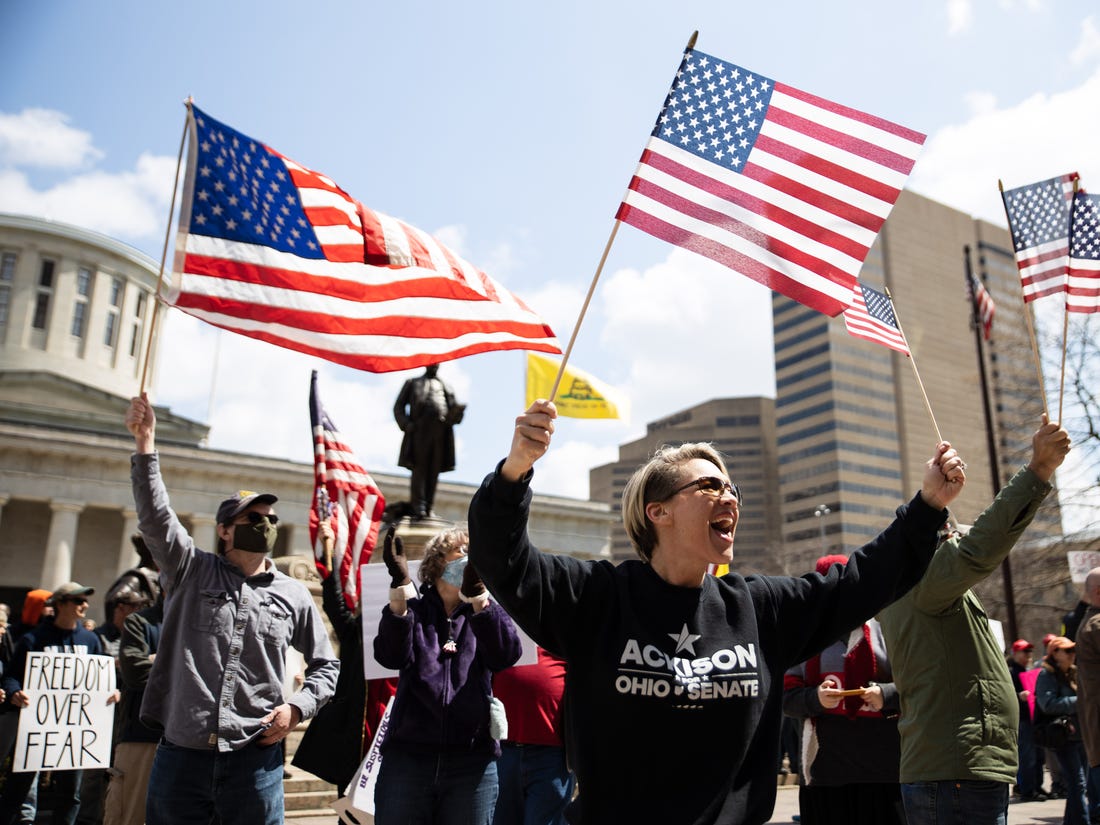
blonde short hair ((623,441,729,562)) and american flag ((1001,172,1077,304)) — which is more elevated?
american flag ((1001,172,1077,304))

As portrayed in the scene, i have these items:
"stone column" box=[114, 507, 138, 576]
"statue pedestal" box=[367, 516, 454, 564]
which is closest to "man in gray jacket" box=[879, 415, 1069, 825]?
"statue pedestal" box=[367, 516, 454, 564]

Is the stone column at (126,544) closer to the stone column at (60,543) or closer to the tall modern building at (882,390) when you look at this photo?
the stone column at (60,543)

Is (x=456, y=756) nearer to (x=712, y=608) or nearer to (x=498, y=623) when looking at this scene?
(x=498, y=623)

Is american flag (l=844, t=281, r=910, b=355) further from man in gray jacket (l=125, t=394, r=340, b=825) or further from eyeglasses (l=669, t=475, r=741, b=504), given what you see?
man in gray jacket (l=125, t=394, r=340, b=825)

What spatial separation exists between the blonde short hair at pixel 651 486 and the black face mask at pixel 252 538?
2.31 m

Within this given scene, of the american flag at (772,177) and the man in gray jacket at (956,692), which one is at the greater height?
the american flag at (772,177)

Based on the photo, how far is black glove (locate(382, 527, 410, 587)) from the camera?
14.0 feet

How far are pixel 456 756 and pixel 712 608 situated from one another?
7.62ft

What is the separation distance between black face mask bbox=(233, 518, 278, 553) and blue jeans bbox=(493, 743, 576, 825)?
204 centimetres

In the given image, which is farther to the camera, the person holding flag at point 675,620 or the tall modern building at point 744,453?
the tall modern building at point 744,453

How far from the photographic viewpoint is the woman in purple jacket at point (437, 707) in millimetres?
4375

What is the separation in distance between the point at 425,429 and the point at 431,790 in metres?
8.12

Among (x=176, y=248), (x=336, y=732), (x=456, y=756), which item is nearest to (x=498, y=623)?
(x=456, y=756)

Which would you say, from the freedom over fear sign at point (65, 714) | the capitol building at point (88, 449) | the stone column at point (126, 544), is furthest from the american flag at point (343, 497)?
the stone column at point (126, 544)
